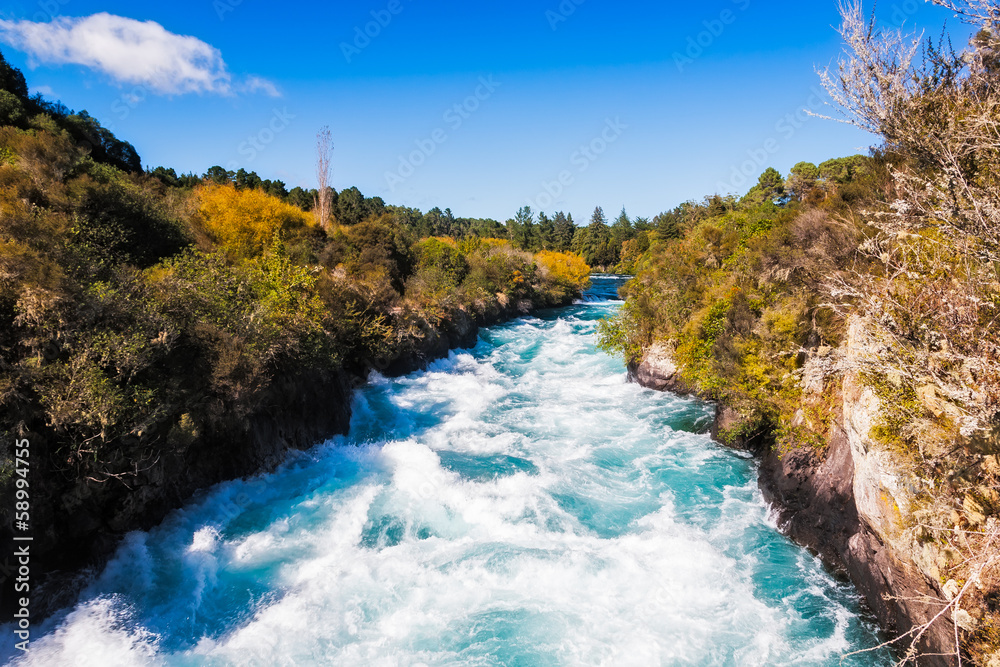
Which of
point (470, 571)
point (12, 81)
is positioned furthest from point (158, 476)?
point (12, 81)

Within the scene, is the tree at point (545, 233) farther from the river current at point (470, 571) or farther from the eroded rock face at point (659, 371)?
the river current at point (470, 571)

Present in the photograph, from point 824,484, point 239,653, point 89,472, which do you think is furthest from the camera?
point 824,484

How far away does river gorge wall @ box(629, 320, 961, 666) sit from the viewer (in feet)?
19.6

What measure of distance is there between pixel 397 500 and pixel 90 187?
11.0 m

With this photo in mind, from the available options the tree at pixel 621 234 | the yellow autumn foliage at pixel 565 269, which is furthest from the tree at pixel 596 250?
the yellow autumn foliage at pixel 565 269

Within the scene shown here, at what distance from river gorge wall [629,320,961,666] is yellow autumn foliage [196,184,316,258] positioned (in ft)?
58.3

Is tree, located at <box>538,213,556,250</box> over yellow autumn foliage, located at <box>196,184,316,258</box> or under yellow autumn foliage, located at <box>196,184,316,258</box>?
over

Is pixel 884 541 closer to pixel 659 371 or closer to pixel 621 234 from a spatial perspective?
pixel 659 371

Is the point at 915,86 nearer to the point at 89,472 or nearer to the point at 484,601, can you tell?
the point at 484,601

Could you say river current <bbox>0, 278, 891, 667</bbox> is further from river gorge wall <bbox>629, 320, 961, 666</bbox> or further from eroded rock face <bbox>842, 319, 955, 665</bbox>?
eroded rock face <bbox>842, 319, 955, 665</bbox>

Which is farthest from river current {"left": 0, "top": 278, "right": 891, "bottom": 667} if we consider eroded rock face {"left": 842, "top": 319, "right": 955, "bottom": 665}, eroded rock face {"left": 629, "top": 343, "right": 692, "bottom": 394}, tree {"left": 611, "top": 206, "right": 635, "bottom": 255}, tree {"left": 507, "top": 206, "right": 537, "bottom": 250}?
tree {"left": 611, "top": 206, "right": 635, "bottom": 255}

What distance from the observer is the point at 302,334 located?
12391 millimetres

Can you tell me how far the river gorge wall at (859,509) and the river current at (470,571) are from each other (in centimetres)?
47

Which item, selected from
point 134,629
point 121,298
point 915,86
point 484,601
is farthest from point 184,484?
point 915,86
